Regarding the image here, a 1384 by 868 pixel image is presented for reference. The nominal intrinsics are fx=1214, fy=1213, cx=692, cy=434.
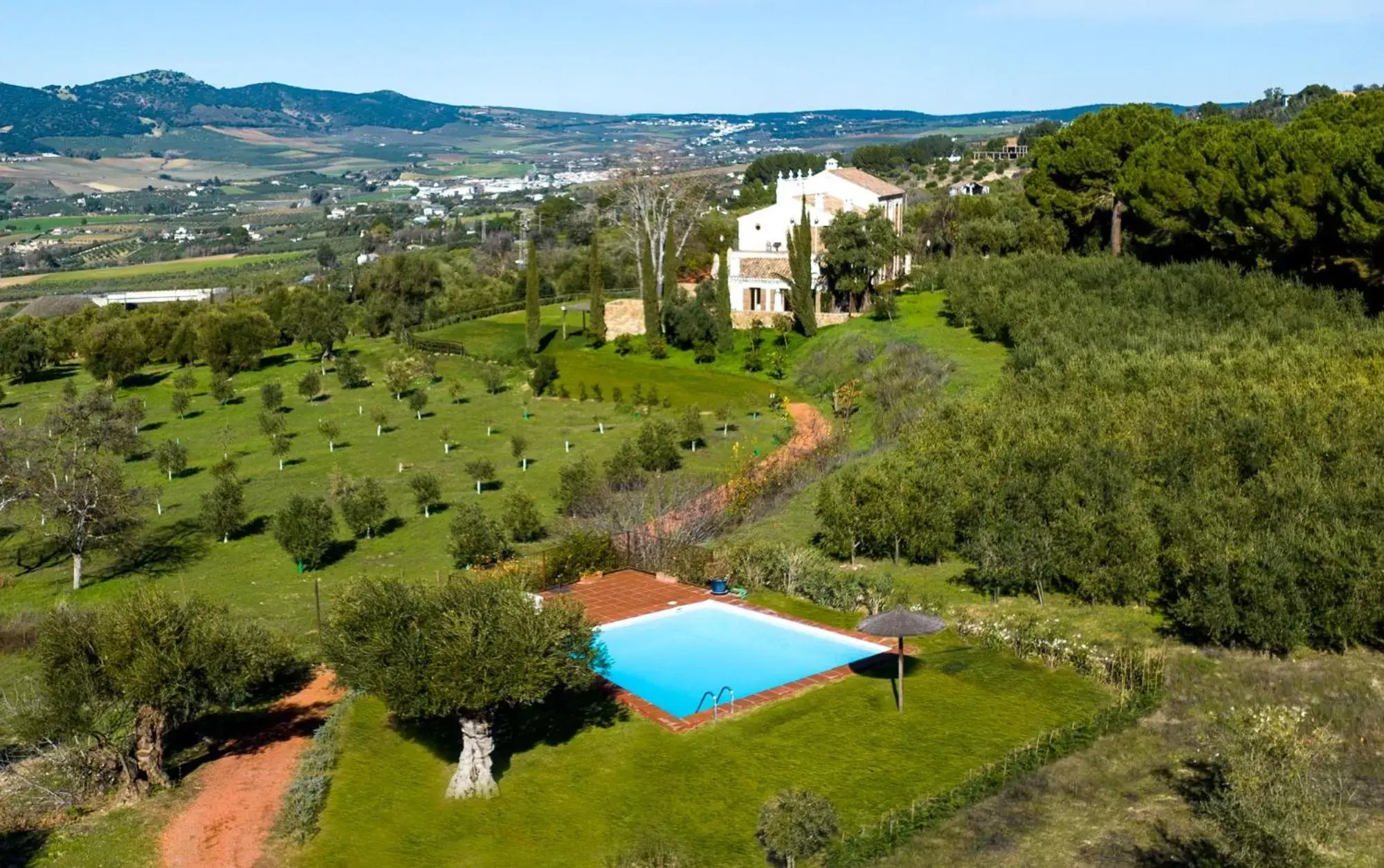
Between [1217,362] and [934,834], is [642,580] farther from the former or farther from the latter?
[1217,362]

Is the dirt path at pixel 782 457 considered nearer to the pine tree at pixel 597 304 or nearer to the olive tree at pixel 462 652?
the olive tree at pixel 462 652

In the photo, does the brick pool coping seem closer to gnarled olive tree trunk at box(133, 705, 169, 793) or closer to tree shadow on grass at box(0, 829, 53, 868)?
gnarled olive tree trunk at box(133, 705, 169, 793)

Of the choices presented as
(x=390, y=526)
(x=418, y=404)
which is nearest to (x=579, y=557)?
(x=390, y=526)

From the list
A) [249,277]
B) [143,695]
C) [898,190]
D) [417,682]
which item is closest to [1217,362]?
[417,682]

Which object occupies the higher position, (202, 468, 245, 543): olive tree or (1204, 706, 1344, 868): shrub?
(1204, 706, 1344, 868): shrub

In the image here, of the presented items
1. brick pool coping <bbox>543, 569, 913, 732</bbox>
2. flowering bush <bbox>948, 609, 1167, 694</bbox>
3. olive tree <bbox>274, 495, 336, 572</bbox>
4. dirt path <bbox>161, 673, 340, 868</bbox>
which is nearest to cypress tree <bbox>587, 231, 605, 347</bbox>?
olive tree <bbox>274, 495, 336, 572</bbox>

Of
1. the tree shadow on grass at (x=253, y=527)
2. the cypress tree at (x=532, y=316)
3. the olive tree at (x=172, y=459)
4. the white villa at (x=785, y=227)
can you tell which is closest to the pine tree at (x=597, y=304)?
the cypress tree at (x=532, y=316)
